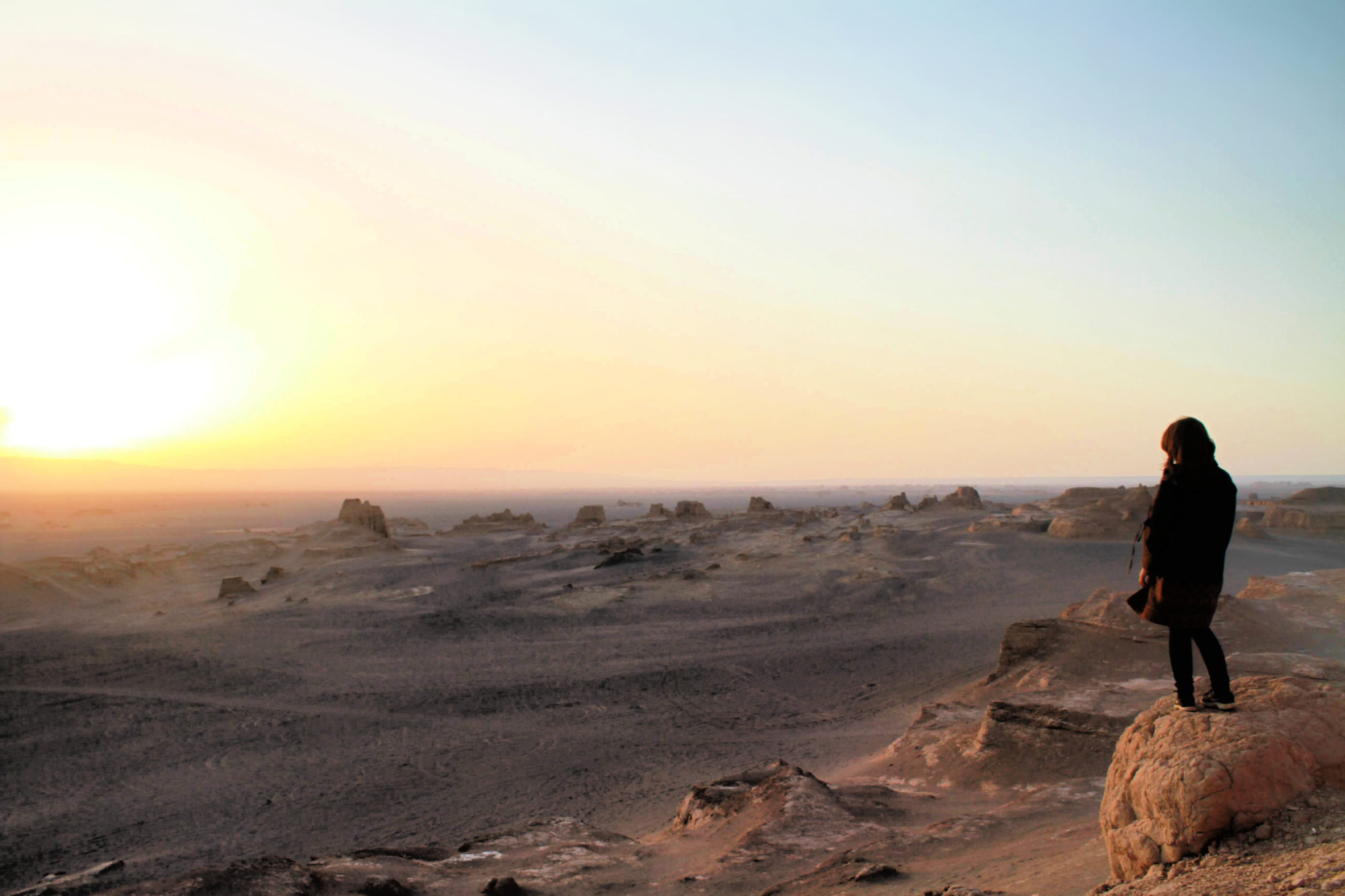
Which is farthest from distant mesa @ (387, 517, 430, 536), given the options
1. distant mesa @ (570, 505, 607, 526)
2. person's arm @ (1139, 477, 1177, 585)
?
person's arm @ (1139, 477, 1177, 585)

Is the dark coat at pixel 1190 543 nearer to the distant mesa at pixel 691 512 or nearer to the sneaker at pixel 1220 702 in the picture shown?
the sneaker at pixel 1220 702

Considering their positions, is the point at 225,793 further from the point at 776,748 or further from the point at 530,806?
the point at 776,748

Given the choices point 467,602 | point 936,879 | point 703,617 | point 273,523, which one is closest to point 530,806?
point 936,879

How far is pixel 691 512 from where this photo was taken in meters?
57.6

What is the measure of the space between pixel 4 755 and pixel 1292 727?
1737 cm

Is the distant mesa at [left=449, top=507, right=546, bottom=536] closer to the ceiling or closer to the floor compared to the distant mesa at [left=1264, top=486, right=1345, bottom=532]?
closer to the floor

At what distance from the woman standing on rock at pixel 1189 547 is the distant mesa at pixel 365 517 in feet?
144

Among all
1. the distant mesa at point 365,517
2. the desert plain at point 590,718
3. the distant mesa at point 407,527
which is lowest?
the distant mesa at point 407,527

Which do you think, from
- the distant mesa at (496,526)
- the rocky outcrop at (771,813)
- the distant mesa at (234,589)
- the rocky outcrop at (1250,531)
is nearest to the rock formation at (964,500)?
the rocky outcrop at (1250,531)

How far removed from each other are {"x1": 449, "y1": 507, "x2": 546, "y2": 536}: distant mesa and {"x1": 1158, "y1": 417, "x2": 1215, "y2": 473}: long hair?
48813 millimetres

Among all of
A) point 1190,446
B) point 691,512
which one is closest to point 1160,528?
point 1190,446

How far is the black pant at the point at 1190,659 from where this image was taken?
4.57m

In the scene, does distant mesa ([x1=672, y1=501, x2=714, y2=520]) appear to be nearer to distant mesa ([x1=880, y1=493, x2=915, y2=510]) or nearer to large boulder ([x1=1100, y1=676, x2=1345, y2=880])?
distant mesa ([x1=880, y1=493, x2=915, y2=510])

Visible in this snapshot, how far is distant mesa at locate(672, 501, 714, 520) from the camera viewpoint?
56219 mm
